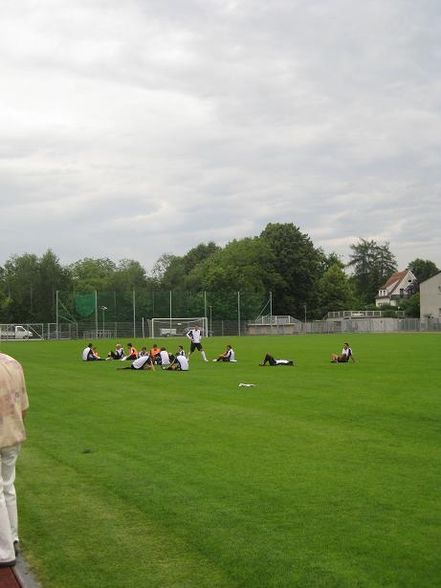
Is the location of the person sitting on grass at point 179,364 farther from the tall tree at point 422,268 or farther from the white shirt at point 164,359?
the tall tree at point 422,268

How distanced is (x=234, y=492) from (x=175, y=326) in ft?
239

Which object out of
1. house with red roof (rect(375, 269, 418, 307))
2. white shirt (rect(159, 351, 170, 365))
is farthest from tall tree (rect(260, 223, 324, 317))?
white shirt (rect(159, 351, 170, 365))

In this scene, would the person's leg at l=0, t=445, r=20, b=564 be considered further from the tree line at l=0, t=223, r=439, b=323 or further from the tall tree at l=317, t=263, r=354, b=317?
the tall tree at l=317, t=263, r=354, b=317

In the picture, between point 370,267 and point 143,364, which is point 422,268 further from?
point 143,364

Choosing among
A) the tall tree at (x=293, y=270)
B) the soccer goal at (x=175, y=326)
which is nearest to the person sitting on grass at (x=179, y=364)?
the soccer goal at (x=175, y=326)

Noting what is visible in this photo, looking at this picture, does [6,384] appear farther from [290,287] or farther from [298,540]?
[290,287]

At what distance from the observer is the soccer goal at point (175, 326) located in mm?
79125

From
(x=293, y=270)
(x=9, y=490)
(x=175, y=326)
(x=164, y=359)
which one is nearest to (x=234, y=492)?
(x=9, y=490)

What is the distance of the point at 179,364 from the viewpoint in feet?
91.9

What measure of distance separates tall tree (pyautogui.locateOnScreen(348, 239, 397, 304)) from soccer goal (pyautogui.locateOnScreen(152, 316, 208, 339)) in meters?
87.1

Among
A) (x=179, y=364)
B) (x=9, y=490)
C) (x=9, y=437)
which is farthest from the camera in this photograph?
(x=179, y=364)

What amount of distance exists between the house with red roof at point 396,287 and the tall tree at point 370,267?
161 inches

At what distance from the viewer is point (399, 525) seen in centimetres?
688

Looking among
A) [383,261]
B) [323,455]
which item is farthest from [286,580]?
[383,261]
